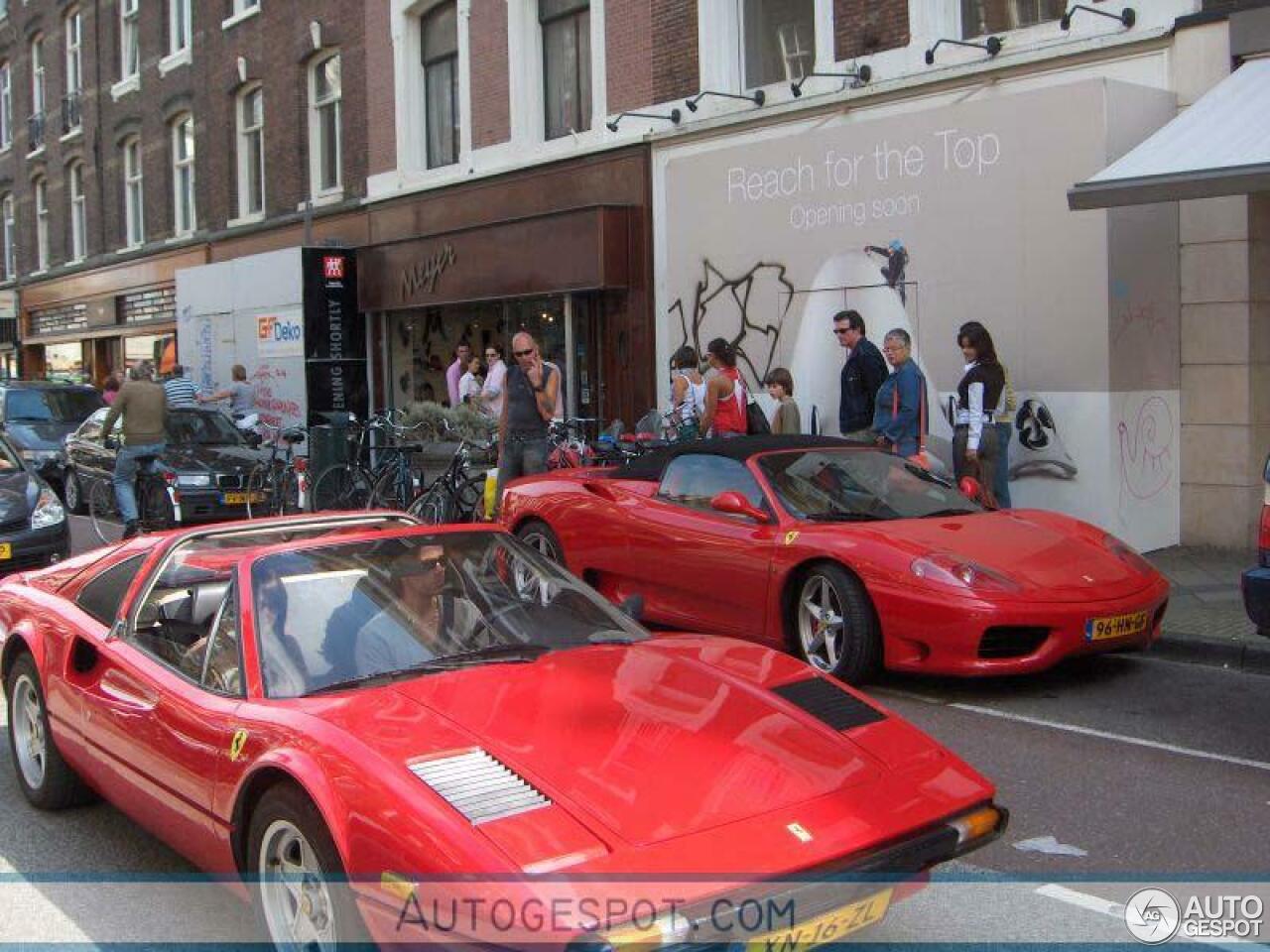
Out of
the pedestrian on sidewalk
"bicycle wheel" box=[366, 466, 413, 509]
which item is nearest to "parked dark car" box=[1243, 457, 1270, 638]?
the pedestrian on sidewalk

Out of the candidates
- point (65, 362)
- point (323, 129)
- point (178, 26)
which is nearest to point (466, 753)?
point (323, 129)

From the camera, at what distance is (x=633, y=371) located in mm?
15945

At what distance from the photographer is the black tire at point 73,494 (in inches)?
626

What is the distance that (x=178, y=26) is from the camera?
2711cm

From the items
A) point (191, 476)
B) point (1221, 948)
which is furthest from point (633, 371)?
point (1221, 948)

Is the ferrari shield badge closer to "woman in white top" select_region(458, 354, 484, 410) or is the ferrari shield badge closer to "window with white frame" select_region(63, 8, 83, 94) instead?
"woman in white top" select_region(458, 354, 484, 410)

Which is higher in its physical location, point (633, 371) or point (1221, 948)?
point (633, 371)

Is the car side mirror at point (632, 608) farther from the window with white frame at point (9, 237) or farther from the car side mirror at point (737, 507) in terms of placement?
the window with white frame at point (9, 237)

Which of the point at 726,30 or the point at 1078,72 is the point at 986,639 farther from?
the point at 726,30

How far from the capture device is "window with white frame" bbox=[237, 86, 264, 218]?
24578mm

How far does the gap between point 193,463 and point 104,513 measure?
139cm

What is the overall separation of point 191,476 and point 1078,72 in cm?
957

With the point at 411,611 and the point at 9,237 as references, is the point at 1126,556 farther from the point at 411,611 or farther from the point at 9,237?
the point at 9,237

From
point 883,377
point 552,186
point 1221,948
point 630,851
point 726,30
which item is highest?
point 726,30
